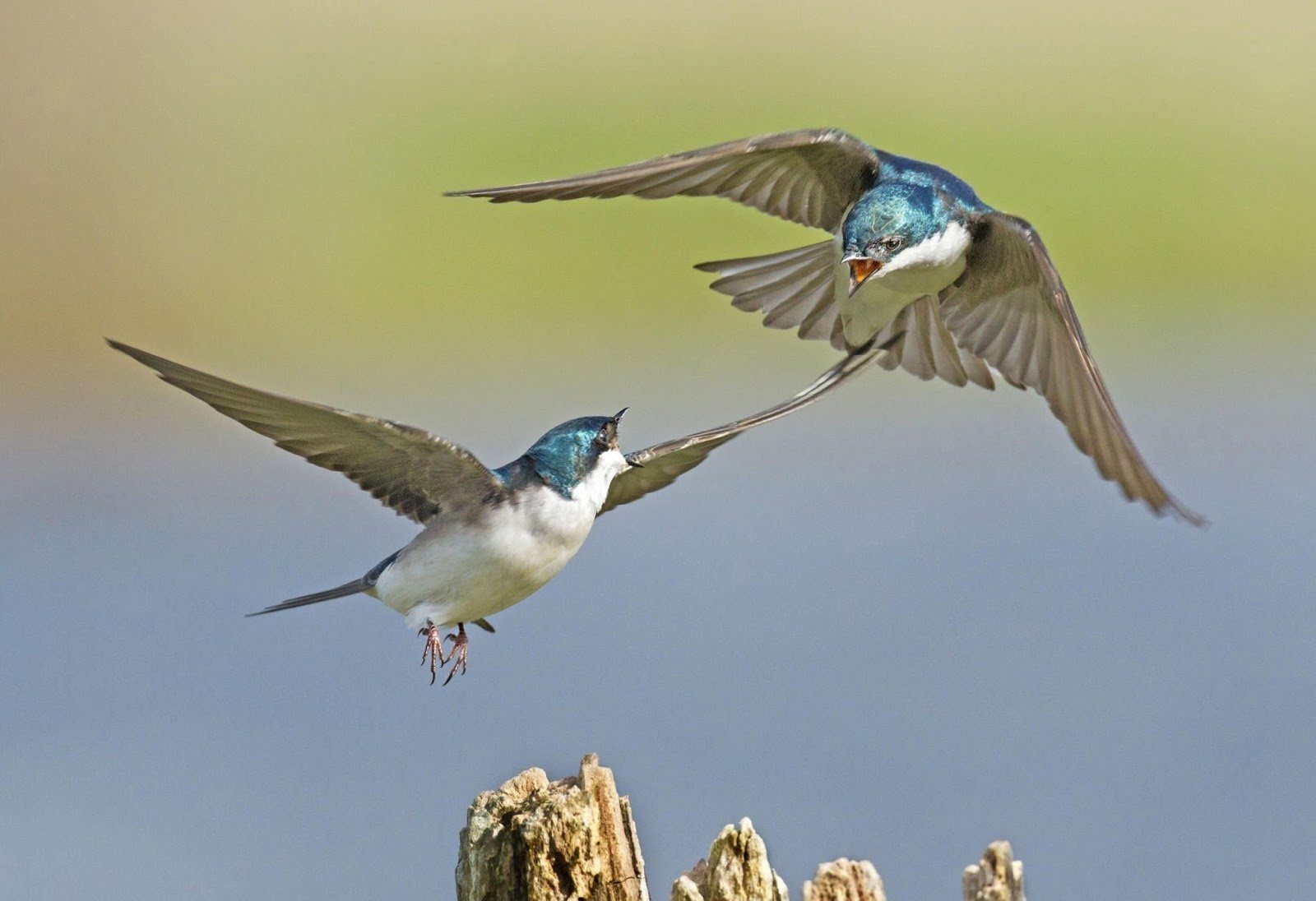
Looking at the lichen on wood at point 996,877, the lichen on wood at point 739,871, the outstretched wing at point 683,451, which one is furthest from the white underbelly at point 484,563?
the lichen on wood at point 996,877

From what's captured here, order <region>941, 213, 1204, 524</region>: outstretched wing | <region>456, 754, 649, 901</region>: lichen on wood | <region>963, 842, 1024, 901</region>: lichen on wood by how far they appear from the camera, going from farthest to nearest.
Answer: <region>941, 213, 1204, 524</region>: outstretched wing → <region>456, 754, 649, 901</region>: lichen on wood → <region>963, 842, 1024, 901</region>: lichen on wood

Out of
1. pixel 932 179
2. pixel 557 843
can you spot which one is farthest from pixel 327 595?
pixel 932 179

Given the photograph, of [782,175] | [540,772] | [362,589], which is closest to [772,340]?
[782,175]

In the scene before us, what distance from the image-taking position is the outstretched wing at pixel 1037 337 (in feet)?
12.4

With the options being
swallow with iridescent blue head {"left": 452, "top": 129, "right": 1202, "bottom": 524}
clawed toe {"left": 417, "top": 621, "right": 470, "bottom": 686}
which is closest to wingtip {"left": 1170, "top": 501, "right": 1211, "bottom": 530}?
swallow with iridescent blue head {"left": 452, "top": 129, "right": 1202, "bottom": 524}

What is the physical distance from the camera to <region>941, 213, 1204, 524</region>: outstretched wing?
378 cm

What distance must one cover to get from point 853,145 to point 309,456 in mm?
1493

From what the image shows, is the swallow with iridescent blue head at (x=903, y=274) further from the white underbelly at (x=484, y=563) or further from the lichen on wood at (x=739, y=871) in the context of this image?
the lichen on wood at (x=739, y=871)

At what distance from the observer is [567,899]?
8.79ft

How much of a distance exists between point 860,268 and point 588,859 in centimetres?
164

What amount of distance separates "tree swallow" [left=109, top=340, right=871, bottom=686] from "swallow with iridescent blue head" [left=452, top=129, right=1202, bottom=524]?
0.53 metres

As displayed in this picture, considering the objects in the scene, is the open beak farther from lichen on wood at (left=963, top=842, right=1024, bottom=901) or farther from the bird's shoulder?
lichen on wood at (left=963, top=842, right=1024, bottom=901)

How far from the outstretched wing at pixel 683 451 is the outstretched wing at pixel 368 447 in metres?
0.36

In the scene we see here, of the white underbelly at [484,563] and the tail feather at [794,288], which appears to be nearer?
the white underbelly at [484,563]
